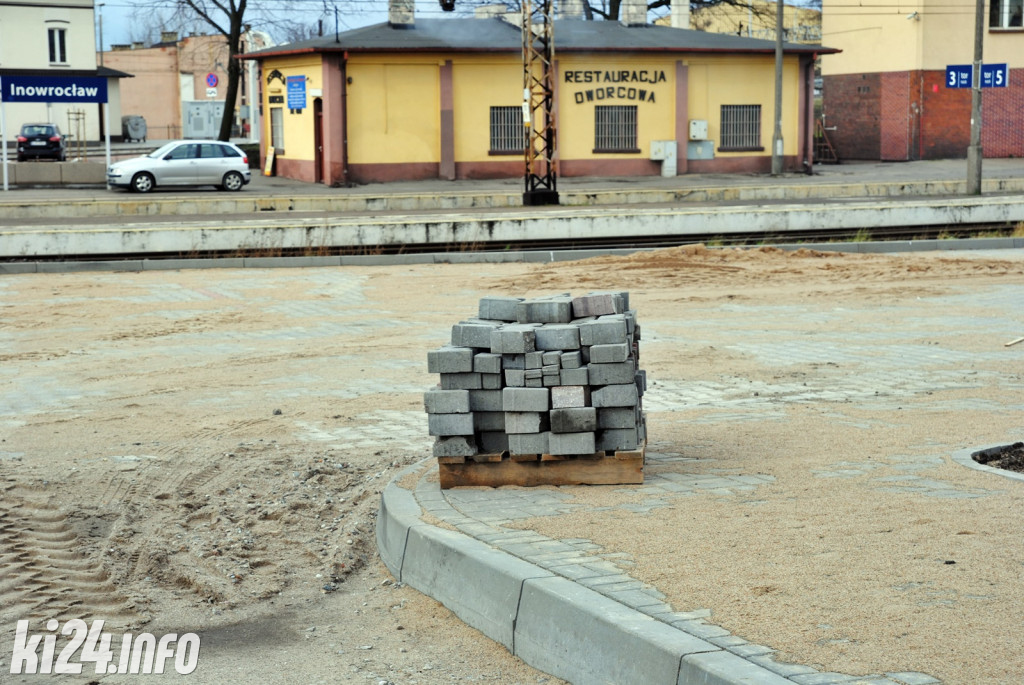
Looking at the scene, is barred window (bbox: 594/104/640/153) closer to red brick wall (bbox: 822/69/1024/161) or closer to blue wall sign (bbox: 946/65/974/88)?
red brick wall (bbox: 822/69/1024/161)

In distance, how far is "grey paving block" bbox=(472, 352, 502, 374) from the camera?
6871 millimetres

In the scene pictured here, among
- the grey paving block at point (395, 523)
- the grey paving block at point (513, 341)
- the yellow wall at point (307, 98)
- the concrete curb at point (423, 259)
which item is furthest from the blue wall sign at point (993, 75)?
the grey paving block at point (395, 523)

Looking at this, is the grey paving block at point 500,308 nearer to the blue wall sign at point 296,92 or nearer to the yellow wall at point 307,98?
the yellow wall at point 307,98

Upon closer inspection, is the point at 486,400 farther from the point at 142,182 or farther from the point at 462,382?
the point at 142,182

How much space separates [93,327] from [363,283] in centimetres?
519

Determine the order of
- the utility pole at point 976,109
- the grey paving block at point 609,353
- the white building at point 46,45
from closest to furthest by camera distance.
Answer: the grey paving block at point 609,353, the utility pole at point 976,109, the white building at point 46,45

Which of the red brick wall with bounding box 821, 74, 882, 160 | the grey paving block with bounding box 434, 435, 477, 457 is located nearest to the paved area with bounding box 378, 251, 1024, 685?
the grey paving block with bounding box 434, 435, 477, 457

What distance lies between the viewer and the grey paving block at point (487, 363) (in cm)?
687

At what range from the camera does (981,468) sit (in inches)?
279

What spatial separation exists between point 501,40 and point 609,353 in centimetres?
3766

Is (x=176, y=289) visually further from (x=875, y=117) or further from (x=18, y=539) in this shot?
(x=875, y=117)

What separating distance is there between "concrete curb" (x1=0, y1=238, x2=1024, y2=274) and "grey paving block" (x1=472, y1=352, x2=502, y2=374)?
15653 millimetres

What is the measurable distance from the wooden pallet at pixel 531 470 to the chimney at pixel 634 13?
142ft

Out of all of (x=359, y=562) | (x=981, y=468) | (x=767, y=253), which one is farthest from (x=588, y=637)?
(x=767, y=253)
